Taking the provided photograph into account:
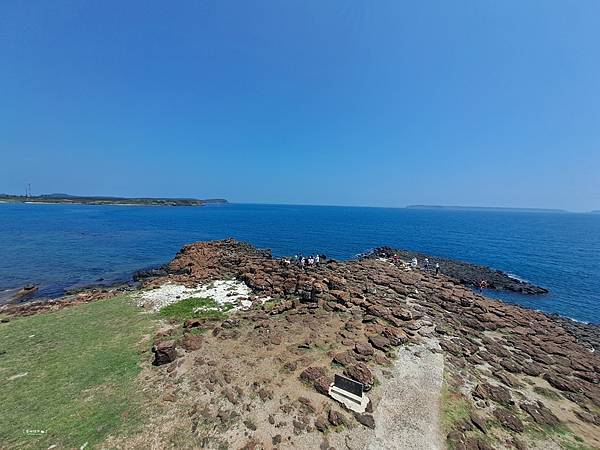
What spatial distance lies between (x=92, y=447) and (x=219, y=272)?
24.2 m

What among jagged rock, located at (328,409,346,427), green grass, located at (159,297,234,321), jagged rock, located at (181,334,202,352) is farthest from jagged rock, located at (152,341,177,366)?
jagged rock, located at (328,409,346,427)

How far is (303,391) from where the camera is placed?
13.4m

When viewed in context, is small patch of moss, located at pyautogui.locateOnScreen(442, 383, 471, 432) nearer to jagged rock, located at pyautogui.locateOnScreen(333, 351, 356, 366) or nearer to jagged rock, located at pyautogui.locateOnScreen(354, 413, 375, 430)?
jagged rock, located at pyautogui.locateOnScreen(354, 413, 375, 430)

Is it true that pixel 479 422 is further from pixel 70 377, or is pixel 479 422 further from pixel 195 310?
pixel 70 377

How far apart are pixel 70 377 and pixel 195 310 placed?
9.18 m

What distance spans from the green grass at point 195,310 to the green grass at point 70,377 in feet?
5.13

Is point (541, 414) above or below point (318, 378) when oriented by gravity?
below

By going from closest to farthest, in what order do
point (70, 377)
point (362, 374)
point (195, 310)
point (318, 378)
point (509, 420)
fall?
point (509, 420) → point (70, 377) → point (318, 378) → point (362, 374) → point (195, 310)

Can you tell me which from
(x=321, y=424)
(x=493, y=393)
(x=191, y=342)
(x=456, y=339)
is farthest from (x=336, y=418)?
(x=456, y=339)

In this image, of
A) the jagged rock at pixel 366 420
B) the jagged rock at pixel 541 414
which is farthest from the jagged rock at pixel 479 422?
the jagged rock at pixel 366 420

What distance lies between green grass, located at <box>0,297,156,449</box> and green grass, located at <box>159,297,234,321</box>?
1563 millimetres

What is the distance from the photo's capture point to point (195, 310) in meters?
22.2

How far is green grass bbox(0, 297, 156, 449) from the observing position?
34.5ft

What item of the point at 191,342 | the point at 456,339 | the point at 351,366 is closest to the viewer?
the point at 351,366
